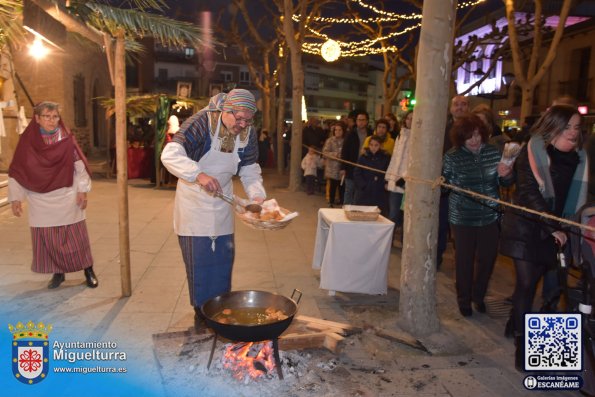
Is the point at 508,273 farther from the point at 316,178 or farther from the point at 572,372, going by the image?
the point at 316,178

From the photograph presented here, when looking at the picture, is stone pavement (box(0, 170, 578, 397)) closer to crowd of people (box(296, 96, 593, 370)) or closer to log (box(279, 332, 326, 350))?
crowd of people (box(296, 96, 593, 370))

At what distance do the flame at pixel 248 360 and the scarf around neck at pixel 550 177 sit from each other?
2473 mm

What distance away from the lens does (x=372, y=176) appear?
299 inches

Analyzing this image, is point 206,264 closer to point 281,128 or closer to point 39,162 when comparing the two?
point 39,162

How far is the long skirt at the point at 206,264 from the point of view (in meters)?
3.99

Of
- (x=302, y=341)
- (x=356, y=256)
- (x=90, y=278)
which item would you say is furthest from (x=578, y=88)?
(x=90, y=278)

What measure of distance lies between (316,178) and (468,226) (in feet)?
28.4

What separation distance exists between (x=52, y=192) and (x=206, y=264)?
7.21 ft

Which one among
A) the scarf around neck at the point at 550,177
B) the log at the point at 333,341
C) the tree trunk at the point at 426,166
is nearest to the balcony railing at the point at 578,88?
the scarf around neck at the point at 550,177

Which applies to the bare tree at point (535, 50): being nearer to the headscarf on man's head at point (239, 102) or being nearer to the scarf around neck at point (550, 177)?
the scarf around neck at point (550, 177)

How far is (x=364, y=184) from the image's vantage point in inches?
301

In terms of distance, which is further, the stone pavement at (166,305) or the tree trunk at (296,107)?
the tree trunk at (296,107)

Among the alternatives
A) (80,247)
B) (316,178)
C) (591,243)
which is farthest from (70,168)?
(316,178)

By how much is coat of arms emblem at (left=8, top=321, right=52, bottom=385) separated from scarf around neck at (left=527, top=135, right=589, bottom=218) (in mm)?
3882
